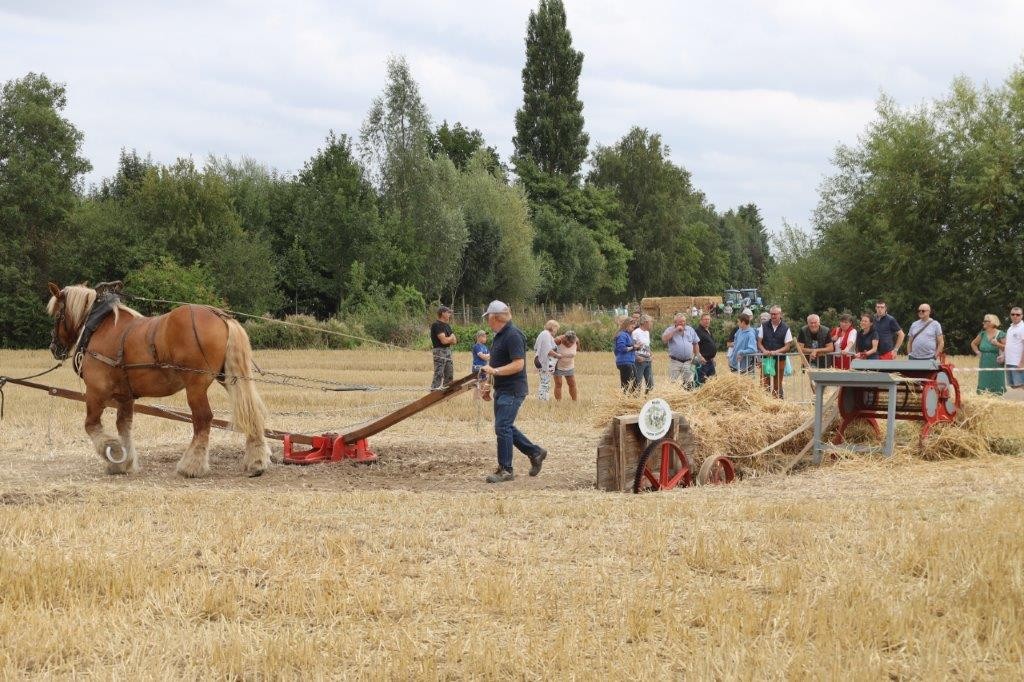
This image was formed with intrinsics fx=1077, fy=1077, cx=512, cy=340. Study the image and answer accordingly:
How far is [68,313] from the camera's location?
11656mm

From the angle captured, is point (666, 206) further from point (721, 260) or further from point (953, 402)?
point (953, 402)

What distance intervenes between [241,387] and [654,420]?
420cm

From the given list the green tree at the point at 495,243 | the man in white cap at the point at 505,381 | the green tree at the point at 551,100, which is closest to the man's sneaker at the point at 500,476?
the man in white cap at the point at 505,381

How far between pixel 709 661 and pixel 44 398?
1842 cm

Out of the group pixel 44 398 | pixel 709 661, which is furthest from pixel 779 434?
pixel 44 398

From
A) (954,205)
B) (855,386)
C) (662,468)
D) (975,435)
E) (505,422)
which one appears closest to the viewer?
(662,468)

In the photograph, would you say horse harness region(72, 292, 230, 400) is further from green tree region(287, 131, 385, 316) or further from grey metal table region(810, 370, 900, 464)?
green tree region(287, 131, 385, 316)

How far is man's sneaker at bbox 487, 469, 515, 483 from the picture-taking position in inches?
422

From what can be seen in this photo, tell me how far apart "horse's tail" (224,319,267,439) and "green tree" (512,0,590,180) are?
6471 cm

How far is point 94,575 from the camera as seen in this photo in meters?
6.03

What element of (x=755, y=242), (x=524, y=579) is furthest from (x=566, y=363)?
(x=755, y=242)

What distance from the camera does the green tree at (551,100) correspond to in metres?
74.9

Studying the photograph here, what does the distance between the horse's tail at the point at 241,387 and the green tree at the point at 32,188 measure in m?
38.7

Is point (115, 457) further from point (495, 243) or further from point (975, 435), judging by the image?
point (495, 243)
